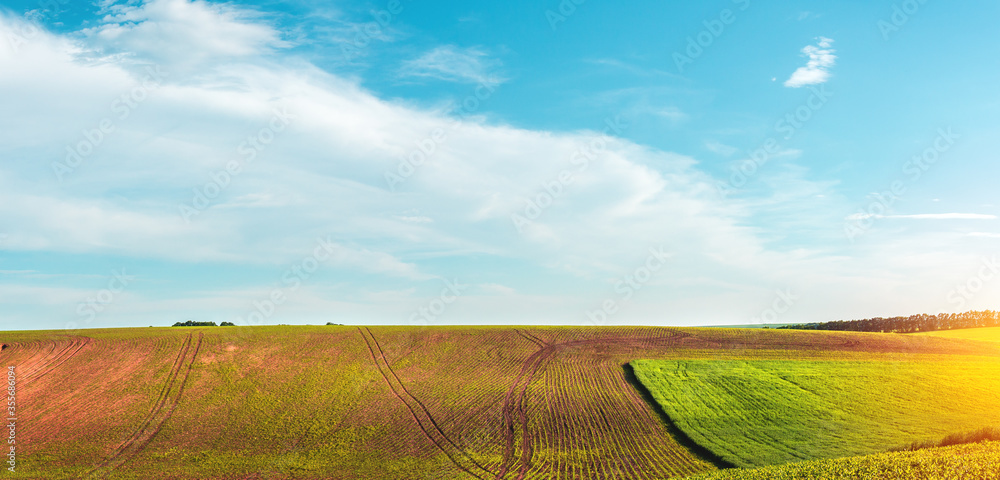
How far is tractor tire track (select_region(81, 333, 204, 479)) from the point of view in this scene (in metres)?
33.6

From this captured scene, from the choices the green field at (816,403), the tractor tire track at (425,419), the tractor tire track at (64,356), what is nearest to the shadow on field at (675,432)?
the green field at (816,403)

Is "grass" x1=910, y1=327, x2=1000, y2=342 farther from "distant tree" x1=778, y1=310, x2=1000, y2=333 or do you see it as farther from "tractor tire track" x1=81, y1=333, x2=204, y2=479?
"tractor tire track" x1=81, y1=333, x2=204, y2=479

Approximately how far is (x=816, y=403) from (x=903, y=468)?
29.7 m

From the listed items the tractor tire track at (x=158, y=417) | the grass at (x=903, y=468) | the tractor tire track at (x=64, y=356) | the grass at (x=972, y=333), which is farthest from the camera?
the grass at (x=972, y=333)

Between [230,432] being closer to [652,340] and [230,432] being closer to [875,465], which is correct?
[875,465]

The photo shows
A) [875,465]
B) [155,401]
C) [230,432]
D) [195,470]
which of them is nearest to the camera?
[875,465]

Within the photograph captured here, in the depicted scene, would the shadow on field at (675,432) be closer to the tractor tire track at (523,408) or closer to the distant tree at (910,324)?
the tractor tire track at (523,408)

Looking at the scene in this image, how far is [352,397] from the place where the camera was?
45.9m

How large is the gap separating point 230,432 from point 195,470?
649 cm

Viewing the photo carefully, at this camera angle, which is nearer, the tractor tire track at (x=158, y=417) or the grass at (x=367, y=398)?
the tractor tire track at (x=158, y=417)

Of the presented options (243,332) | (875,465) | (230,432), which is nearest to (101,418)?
(230,432)

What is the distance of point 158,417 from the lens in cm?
4125

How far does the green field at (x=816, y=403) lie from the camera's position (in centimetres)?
3391

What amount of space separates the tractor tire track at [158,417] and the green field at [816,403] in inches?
1411
